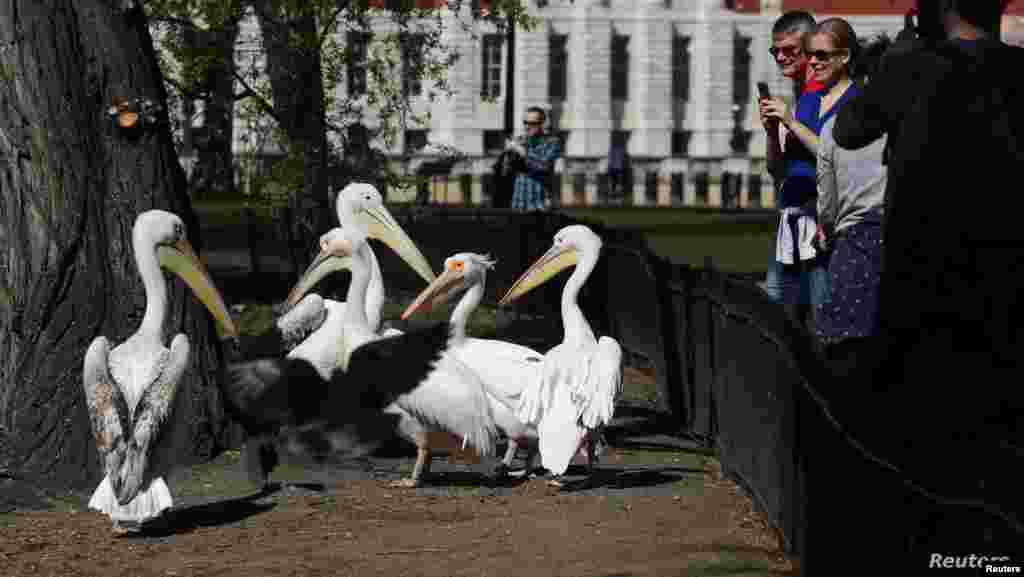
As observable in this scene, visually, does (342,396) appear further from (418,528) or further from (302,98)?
(302,98)

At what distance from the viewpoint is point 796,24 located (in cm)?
1121

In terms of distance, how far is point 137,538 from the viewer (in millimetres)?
9664

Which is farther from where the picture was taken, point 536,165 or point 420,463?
point 536,165

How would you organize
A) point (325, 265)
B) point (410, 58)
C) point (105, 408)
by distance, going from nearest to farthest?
point (105, 408), point (325, 265), point (410, 58)

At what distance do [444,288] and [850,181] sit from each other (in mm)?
3221

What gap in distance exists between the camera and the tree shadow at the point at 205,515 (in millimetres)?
9797

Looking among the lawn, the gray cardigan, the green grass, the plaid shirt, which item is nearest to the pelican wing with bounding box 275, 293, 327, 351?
the gray cardigan

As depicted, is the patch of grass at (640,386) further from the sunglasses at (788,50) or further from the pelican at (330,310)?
the sunglasses at (788,50)

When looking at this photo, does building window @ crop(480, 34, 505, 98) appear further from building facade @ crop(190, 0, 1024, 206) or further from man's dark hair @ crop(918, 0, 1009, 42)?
man's dark hair @ crop(918, 0, 1009, 42)

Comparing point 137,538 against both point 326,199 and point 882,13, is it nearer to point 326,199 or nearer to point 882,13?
point 326,199

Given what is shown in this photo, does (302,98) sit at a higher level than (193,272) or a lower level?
higher

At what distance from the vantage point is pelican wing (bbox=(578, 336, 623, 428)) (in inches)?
407

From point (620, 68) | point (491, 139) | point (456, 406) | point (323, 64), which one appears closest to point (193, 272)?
point (456, 406)

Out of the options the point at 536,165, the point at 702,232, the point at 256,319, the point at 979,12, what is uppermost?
the point at 979,12
